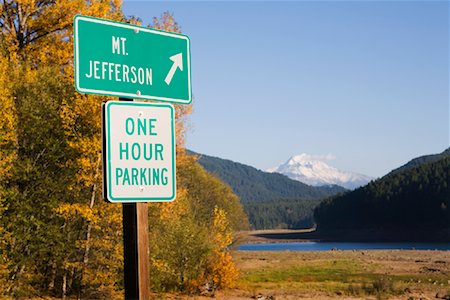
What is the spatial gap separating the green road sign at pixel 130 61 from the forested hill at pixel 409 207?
518 feet

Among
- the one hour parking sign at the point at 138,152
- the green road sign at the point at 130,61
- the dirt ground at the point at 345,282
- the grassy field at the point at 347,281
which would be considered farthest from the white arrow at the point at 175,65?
the grassy field at the point at 347,281

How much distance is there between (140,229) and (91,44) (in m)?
1.37

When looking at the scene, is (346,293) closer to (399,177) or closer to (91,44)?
(91,44)

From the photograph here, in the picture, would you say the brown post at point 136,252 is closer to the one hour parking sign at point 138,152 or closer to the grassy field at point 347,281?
the one hour parking sign at point 138,152

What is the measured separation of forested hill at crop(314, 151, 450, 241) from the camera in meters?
162

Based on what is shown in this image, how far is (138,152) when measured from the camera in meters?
3.92

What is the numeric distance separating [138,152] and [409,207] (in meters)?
180

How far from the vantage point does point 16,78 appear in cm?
2136

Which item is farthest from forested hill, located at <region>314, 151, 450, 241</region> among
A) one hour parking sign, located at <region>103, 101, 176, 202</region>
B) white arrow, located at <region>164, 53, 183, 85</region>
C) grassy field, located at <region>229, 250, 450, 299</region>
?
one hour parking sign, located at <region>103, 101, 176, 202</region>

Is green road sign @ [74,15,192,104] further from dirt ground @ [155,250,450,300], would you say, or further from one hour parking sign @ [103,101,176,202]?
dirt ground @ [155,250,450,300]

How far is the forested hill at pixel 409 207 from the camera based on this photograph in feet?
533

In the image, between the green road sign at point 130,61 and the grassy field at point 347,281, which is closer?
the green road sign at point 130,61

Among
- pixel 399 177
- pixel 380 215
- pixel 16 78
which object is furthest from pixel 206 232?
pixel 399 177

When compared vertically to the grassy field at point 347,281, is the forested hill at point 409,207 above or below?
above
